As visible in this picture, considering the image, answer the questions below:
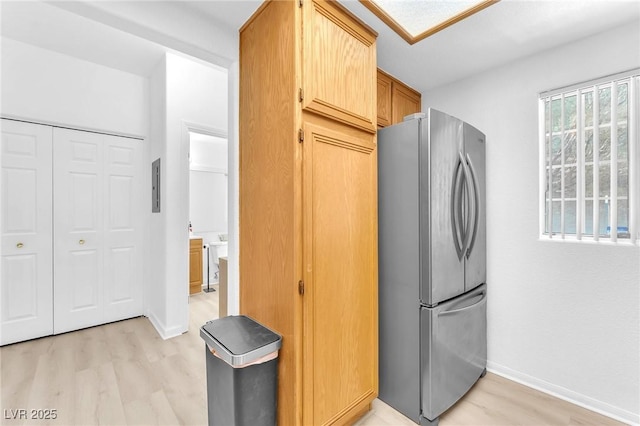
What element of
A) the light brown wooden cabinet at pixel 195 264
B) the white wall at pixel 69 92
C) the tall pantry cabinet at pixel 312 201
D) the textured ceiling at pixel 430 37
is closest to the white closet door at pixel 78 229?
the white wall at pixel 69 92

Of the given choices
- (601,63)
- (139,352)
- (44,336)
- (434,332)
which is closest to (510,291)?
(434,332)

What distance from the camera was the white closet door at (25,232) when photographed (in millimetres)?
2740

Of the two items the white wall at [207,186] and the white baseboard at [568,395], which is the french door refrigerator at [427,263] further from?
the white wall at [207,186]

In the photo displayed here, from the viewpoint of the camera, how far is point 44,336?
9.54 feet

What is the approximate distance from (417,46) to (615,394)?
2676 millimetres

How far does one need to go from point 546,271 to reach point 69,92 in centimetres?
475

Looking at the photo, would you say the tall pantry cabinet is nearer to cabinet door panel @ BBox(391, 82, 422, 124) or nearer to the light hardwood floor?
the light hardwood floor

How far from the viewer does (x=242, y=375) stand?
4.43ft

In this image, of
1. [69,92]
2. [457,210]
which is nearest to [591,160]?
[457,210]

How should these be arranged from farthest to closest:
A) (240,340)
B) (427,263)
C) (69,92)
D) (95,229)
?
(95,229) → (69,92) → (427,263) → (240,340)

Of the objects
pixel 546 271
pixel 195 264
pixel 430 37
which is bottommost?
pixel 195 264

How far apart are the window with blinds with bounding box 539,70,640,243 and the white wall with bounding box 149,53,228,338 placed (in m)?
3.08

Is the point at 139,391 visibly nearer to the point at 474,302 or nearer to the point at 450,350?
the point at 450,350

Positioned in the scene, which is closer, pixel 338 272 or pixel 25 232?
pixel 338 272
